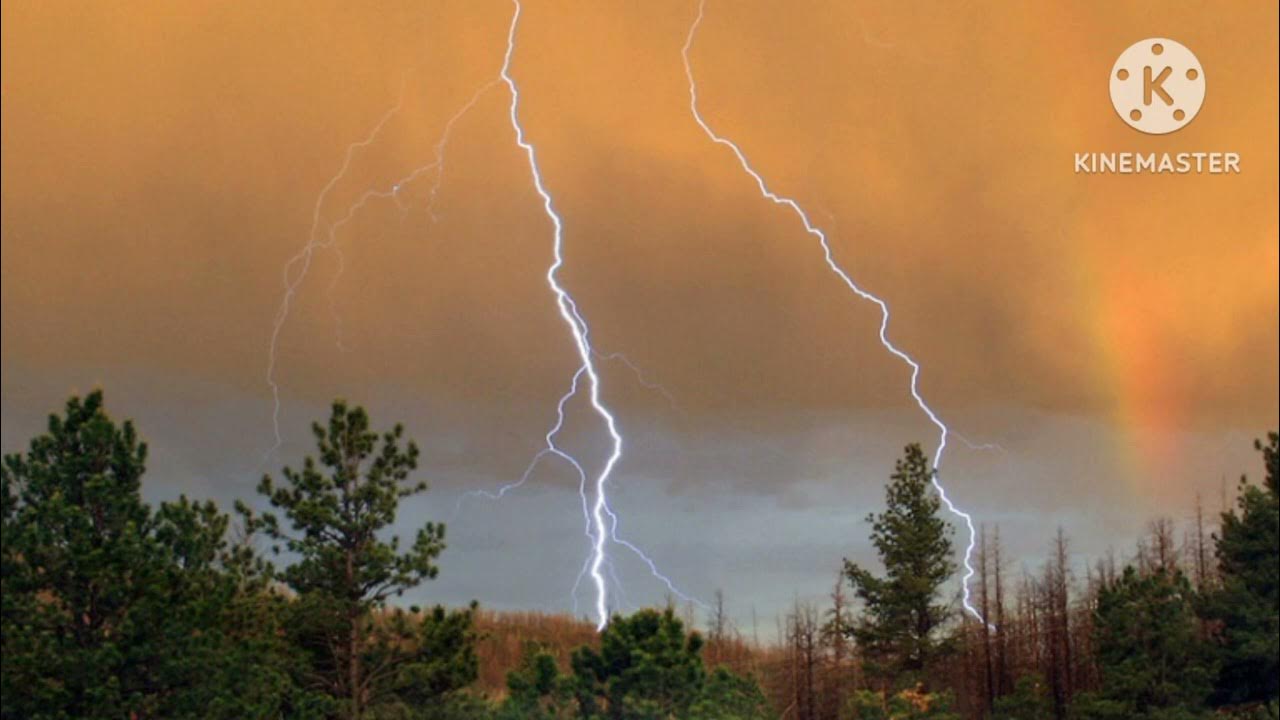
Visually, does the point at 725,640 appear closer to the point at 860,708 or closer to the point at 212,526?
the point at 860,708

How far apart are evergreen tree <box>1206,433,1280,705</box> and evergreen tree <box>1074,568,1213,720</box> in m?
0.57

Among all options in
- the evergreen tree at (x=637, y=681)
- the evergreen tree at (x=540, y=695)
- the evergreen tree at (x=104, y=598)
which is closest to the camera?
the evergreen tree at (x=104, y=598)

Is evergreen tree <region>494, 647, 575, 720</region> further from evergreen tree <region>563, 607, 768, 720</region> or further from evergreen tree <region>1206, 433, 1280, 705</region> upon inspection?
evergreen tree <region>1206, 433, 1280, 705</region>

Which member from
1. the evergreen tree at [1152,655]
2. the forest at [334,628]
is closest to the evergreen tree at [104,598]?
the forest at [334,628]

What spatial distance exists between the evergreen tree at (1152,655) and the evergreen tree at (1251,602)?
57cm

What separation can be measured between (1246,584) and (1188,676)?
2.28 m

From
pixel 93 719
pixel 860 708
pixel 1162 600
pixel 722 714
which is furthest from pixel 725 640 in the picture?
pixel 93 719

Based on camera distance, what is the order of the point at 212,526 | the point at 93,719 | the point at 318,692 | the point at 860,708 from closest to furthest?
the point at 93,719 → the point at 318,692 → the point at 212,526 → the point at 860,708

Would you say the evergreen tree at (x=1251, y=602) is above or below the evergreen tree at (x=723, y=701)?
above

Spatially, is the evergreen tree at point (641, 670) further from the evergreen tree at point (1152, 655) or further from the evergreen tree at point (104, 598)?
the evergreen tree at point (1152, 655)

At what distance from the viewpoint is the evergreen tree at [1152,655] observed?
2578 centimetres

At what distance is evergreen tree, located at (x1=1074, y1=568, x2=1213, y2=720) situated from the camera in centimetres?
2578

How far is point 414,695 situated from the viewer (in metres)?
21.7

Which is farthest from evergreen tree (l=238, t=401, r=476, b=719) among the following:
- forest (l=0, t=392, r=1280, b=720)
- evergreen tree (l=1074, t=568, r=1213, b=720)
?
evergreen tree (l=1074, t=568, r=1213, b=720)
